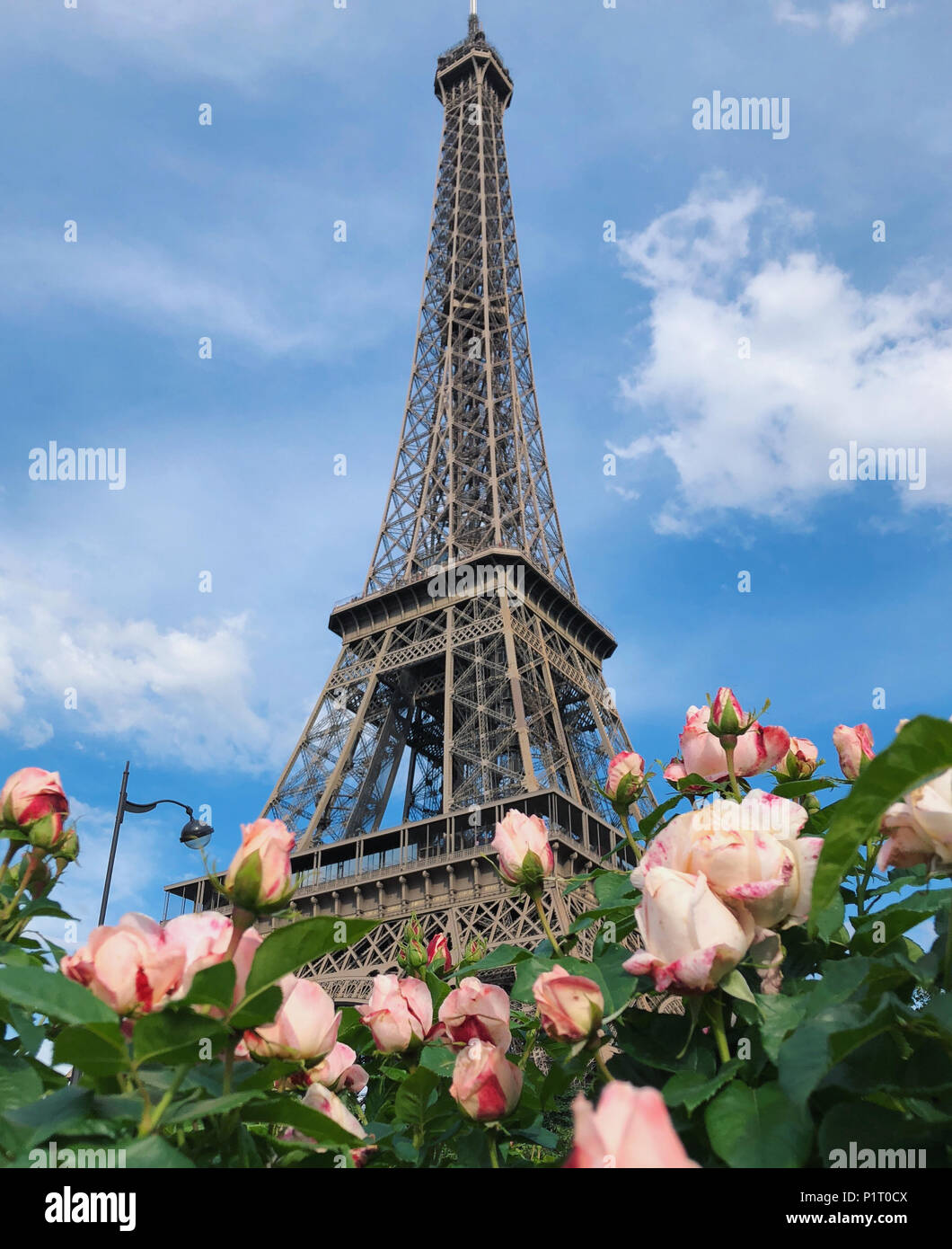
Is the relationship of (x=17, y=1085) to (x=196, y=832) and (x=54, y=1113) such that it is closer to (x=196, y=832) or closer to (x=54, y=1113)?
(x=54, y=1113)

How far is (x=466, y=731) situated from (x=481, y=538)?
940 cm

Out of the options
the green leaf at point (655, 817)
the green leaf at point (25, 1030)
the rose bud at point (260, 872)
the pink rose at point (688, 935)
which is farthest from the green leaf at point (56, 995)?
the green leaf at point (655, 817)

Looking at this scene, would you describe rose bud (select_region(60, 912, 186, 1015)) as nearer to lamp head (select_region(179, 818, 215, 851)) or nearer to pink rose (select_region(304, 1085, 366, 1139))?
pink rose (select_region(304, 1085, 366, 1139))

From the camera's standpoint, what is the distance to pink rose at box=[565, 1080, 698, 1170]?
32.8 inches

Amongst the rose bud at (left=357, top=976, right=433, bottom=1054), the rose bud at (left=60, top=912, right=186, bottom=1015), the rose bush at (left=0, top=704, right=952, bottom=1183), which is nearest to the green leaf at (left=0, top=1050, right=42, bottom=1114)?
the rose bush at (left=0, top=704, right=952, bottom=1183)

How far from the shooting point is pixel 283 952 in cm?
138

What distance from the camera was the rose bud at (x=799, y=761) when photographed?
2.89 m

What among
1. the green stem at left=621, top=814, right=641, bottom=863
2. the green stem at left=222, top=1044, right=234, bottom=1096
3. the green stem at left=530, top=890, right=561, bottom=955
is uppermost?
the green stem at left=621, top=814, right=641, bottom=863

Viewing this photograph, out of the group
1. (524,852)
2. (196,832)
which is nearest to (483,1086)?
(524,852)

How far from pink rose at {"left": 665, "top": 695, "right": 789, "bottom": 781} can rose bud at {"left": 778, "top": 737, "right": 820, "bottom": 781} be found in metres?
0.33
